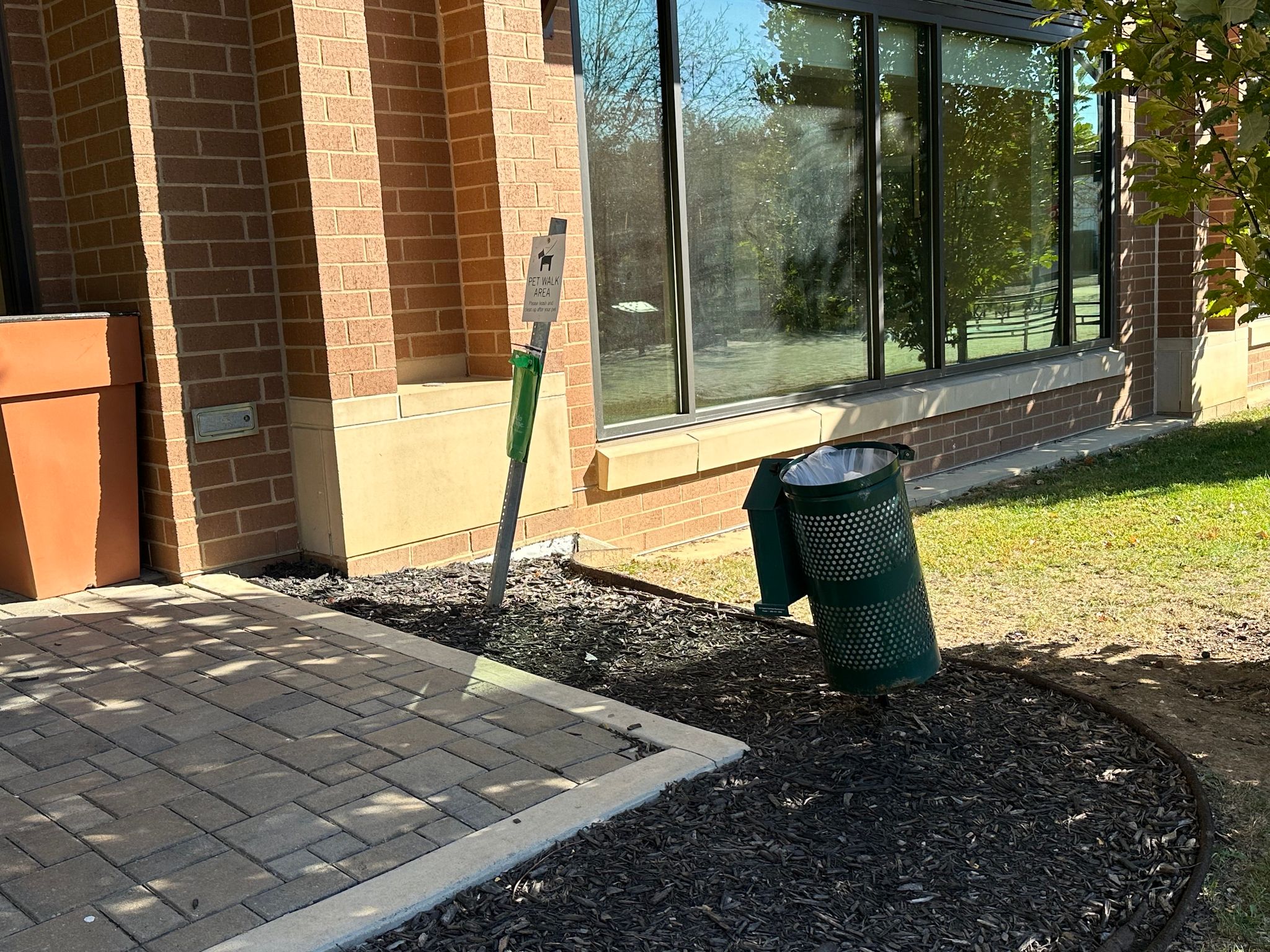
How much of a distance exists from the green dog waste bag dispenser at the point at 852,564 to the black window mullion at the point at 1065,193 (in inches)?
299

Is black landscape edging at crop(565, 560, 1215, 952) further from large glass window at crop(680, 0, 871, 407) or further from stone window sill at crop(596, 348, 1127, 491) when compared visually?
large glass window at crop(680, 0, 871, 407)

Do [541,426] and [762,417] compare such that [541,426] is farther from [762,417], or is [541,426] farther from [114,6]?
[114,6]

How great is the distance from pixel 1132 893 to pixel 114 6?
534 centimetres

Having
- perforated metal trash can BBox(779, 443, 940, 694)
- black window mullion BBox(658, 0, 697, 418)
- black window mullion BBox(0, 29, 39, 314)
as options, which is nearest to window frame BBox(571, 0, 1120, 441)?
black window mullion BBox(658, 0, 697, 418)

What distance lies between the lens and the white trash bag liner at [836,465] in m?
4.25

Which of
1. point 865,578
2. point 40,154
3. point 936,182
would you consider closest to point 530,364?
point 865,578

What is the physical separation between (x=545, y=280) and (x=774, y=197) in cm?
348

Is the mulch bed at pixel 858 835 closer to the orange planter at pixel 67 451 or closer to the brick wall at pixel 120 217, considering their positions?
the brick wall at pixel 120 217

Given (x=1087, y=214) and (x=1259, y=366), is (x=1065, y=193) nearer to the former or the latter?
(x=1087, y=214)

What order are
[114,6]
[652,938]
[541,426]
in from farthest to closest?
[541,426] → [114,6] → [652,938]

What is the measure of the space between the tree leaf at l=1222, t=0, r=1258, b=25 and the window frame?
3964mm

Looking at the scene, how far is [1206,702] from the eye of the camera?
188 inches

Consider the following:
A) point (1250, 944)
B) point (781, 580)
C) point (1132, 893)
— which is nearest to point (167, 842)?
point (781, 580)

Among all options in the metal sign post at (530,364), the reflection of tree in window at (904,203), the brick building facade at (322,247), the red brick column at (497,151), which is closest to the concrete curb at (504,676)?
the brick building facade at (322,247)
